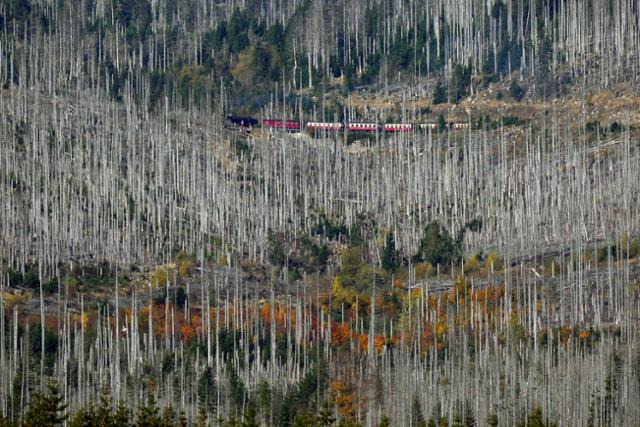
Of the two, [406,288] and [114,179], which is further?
[114,179]

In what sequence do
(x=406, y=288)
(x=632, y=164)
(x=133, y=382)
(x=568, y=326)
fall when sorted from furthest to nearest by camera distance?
(x=632, y=164) → (x=406, y=288) → (x=568, y=326) → (x=133, y=382)

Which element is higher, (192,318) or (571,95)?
(571,95)

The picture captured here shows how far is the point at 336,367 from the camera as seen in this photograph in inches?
5349

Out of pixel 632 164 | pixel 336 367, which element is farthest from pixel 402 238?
pixel 336 367

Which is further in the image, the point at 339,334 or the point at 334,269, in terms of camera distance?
the point at 334,269

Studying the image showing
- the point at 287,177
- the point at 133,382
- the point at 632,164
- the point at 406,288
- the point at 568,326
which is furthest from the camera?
the point at 287,177

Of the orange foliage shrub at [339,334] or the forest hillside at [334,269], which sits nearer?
the forest hillside at [334,269]

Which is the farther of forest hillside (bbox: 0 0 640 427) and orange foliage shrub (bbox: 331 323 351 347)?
orange foliage shrub (bbox: 331 323 351 347)

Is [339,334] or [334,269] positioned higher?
[334,269]

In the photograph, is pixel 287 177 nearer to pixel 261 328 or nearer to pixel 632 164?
pixel 632 164

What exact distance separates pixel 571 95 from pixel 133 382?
81.8 m

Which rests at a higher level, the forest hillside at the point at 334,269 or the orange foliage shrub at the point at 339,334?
the forest hillside at the point at 334,269

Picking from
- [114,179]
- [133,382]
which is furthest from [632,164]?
[133,382]

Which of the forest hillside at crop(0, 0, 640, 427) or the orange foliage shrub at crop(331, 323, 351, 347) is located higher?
the forest hillside at crop(0, 0, 640, 427)
